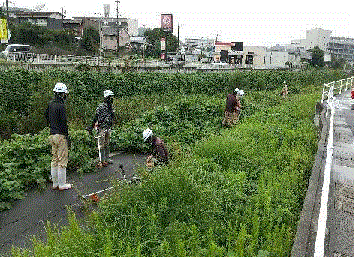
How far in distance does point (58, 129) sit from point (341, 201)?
5618 millimetres

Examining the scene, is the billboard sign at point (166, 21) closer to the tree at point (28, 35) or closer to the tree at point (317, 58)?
the tree at point (28, 35)

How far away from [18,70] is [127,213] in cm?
1712

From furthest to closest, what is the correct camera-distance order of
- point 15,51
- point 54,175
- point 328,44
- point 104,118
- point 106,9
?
point 328,44 → point 106,9 → point 15,51 → point 104,118 → point 54,175

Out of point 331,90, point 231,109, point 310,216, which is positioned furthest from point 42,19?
point 310,216

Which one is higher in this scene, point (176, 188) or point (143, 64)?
point (143, 64)

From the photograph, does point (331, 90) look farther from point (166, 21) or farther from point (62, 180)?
point (166, 21)

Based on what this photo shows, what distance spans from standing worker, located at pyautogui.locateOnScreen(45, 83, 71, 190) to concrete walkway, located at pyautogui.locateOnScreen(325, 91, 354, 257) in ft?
17.0

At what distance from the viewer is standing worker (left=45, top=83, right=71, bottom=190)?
23.4ft

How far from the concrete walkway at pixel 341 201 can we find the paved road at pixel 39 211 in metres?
3.61

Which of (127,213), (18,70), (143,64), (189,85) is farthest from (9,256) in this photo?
(143,64)

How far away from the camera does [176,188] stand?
536cm

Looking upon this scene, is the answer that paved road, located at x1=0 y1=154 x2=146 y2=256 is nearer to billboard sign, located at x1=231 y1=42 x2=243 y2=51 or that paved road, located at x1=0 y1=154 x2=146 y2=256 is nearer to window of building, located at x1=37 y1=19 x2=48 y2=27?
window of building, located at x1=37 y1=19 x2=48 y2=27

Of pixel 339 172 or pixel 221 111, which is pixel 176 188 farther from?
pixel 221 111

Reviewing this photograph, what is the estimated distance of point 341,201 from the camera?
20.4 feet
